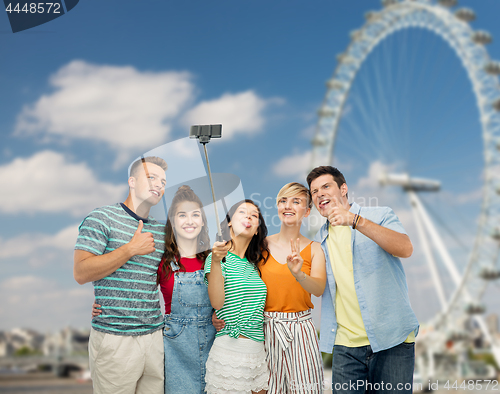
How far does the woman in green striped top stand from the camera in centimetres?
284

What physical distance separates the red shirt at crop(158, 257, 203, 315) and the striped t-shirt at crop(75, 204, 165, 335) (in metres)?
0.06

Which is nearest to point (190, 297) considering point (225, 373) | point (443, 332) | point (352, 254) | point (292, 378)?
point (225, 373)

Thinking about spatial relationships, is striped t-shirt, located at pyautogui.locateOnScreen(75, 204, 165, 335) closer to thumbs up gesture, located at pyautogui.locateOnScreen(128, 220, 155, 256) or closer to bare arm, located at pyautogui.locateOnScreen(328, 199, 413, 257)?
thumbs up gesture, located at pyautogui.locateOnScreen(128, 220, 155, 256)

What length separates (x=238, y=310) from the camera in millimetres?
2957

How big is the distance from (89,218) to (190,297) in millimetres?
822

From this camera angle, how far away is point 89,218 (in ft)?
9.82

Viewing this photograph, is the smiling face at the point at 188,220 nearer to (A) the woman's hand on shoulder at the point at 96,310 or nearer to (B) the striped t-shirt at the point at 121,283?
(B) the striped t-shirt at the point at 121,283

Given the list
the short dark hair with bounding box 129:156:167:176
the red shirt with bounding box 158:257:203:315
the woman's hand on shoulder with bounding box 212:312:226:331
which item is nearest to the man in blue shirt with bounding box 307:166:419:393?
the woman's hand on shoulder with bounding box 212:312:226:331

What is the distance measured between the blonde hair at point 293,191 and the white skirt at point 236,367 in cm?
97

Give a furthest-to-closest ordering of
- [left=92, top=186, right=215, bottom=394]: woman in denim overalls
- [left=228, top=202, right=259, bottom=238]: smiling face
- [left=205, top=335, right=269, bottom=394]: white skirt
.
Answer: [left=228, top=202, right=259, bottom=238]: smiling face
[left=92, top=186, right=215, bottom=394]: woman in denim overalls
[left=205, top=335, right=269, bottom=394]: white skirt

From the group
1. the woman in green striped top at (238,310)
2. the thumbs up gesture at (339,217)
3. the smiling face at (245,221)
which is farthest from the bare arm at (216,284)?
the thumbs up gesture at (339,217)

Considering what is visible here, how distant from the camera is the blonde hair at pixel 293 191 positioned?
3199 millimetres

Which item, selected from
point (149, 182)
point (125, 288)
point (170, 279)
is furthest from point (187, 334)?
point (149, 182)

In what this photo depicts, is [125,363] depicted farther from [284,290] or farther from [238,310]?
[284,290]
